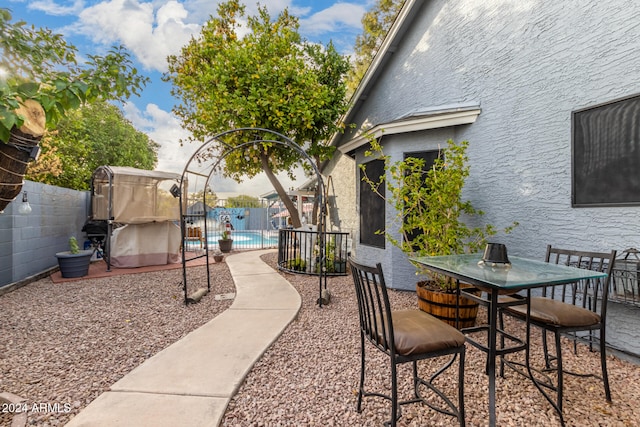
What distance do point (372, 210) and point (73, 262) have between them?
19.9ft

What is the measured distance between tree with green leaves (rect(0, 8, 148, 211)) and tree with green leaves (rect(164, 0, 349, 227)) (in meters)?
5.32

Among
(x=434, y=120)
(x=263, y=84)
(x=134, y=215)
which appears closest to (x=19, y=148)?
(x=434, y=120)

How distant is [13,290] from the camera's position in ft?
16.9

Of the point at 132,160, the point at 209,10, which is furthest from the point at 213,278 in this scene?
the point at 132,160

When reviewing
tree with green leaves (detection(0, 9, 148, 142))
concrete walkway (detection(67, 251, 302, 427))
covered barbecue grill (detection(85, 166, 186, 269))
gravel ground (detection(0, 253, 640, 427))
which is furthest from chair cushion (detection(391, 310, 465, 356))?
covered barbecue grill (detection(85, 166, 186, 269))

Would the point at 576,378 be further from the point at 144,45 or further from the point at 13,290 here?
the point at 144,45

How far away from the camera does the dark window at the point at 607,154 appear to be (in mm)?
2932

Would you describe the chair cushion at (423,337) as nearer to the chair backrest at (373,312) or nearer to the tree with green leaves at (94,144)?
the chair backrest at (373,312)

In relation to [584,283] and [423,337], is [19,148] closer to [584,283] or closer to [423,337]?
[423,337]

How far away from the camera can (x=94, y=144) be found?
576 inches

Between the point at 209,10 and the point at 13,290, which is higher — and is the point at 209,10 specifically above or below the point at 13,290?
above

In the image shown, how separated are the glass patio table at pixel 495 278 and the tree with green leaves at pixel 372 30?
12.0 meters

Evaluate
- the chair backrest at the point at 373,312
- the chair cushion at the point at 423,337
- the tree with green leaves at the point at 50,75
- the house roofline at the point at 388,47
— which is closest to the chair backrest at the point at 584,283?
Answer: the chair cushion at the point at 423,337

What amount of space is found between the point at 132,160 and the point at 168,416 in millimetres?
18231
